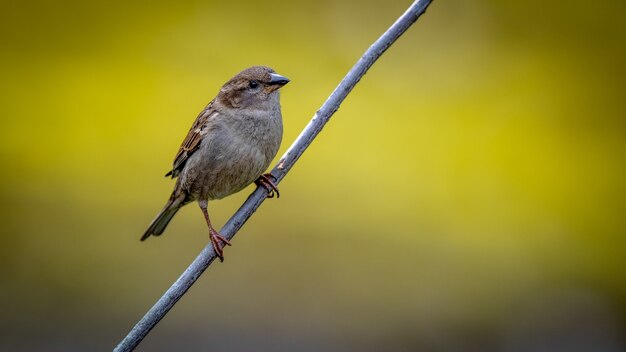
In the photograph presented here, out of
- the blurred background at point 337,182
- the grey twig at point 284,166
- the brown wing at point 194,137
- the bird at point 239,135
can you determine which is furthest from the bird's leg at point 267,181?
the blurred background at point 337,182

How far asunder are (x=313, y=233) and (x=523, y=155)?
247 cm

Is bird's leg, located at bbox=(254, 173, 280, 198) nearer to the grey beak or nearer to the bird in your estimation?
the bird

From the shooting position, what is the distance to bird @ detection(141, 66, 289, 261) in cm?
391

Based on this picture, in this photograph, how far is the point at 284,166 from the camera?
3268 millimetres

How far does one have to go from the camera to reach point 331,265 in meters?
6.92

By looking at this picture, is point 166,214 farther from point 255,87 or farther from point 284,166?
point 284,166

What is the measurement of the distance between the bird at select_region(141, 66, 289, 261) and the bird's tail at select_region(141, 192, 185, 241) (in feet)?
1.03

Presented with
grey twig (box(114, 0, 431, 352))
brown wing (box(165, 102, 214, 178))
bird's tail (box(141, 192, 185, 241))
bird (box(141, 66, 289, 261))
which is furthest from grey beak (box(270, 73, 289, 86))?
bird's tail (box(141, 192, 185, 241))

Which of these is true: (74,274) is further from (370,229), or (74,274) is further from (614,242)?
(614,242)

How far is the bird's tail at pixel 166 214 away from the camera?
444cm

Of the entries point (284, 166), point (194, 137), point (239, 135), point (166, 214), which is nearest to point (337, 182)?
point (166, 214)

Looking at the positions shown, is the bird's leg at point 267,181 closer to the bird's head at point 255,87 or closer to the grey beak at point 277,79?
the bird's head at point 255,87

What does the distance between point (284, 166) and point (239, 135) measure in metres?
0.77

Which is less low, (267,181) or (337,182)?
(337,182)
